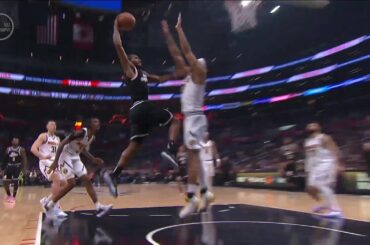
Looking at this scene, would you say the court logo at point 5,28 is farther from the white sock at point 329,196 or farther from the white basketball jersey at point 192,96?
the white sock at point 329,196

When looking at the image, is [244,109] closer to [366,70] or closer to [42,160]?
[366,70]

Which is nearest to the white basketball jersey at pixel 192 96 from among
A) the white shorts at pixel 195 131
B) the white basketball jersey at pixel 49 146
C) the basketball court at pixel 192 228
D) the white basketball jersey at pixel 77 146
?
the white shorts at pixel 195 131

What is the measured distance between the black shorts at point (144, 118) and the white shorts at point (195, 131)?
10.2 inches

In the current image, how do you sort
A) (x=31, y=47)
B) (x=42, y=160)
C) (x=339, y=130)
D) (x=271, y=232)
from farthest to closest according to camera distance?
(x=31, y=47), (x=339, y=130), (x=42, y=160), (x=271, y=232)

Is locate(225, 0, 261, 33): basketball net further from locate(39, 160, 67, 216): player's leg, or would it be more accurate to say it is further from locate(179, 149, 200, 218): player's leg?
locate(179, 149, 200, 218): player's leg

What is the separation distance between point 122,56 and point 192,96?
3.09 feet

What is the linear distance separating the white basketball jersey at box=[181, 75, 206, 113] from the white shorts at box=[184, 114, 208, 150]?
4.1 inches

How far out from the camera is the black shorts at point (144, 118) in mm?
4918

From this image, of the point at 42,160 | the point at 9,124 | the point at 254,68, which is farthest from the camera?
the point at 9,124

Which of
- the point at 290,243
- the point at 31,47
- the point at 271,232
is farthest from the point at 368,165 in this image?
the point at 31,47

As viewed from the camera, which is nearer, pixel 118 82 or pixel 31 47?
pixel 31 47

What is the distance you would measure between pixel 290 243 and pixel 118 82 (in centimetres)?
2763

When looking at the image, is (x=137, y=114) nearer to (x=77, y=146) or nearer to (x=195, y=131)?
(x=195, y=131)

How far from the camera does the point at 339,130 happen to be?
1831 centimetres
